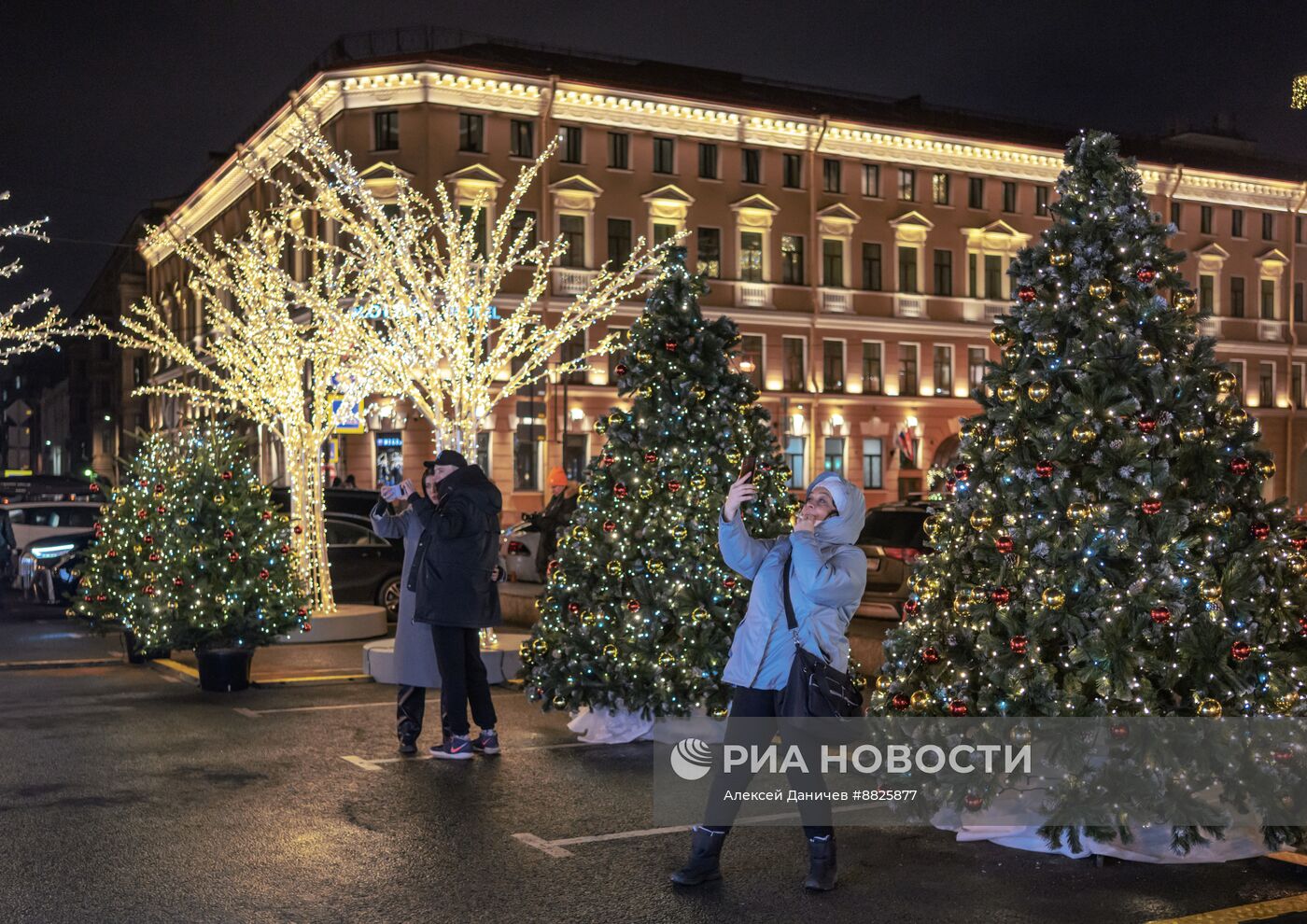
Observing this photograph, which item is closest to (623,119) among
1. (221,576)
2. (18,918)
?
(221,576)

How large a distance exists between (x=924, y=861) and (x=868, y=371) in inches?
1794

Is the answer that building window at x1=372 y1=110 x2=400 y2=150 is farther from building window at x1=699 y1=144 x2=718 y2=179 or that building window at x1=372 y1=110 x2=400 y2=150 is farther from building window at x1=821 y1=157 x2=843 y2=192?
building window at x1=821 y1=157 x2=843 y2=192

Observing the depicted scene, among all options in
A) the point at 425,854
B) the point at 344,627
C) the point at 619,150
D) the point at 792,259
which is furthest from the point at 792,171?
the point at 425,854

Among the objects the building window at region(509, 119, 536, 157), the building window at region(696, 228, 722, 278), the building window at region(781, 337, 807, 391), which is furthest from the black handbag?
the building window at region(781, 337, 807, 391)

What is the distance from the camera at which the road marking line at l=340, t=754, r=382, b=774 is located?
9.58 metres

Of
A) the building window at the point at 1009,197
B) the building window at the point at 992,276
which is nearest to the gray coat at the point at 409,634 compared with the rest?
the building window at the point at 992,276

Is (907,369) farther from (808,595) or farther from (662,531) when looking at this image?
(808,595)

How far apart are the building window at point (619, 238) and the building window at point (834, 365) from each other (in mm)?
8099

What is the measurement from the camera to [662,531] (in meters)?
10.4

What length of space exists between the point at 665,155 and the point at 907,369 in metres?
11.8

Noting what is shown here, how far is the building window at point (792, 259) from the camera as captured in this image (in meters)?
50.5

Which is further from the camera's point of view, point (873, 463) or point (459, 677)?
point (873, 463)

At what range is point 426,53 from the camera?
4334 cm

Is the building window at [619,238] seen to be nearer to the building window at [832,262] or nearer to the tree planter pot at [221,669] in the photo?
the building window at [832,262]
